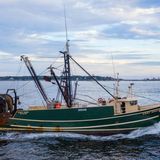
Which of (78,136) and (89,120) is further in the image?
(78,136)

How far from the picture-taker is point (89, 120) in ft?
129

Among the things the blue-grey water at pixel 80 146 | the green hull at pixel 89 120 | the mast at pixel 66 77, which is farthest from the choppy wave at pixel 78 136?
the mast at pixel 66 77

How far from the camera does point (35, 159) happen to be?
30.9m

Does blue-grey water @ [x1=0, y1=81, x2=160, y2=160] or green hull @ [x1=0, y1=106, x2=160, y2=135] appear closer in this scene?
blue-grey water @ [x1=0, y1=81, x2=160, y2=160]

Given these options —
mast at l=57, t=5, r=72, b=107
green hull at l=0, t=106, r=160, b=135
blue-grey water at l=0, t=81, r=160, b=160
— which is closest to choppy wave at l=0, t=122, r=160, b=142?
blue-grey water at l=0, t=81, r=160, b=160

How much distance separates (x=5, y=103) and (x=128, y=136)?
13.2m

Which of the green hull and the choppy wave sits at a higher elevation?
the green hull

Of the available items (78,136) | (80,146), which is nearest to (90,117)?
(78,136)

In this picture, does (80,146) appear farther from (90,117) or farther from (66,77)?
(66,77)

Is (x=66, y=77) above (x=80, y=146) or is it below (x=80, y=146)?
above

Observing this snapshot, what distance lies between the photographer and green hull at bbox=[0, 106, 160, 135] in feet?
128

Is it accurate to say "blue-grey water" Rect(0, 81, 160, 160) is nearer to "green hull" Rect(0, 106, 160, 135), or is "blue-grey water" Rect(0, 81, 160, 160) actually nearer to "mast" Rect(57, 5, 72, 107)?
"green hull" Rect(0, 106, 160, 135)

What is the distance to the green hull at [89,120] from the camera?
128 ft

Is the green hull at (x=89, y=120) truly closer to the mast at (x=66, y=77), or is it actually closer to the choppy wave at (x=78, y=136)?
the choppy wave at (x=78, y=136)
